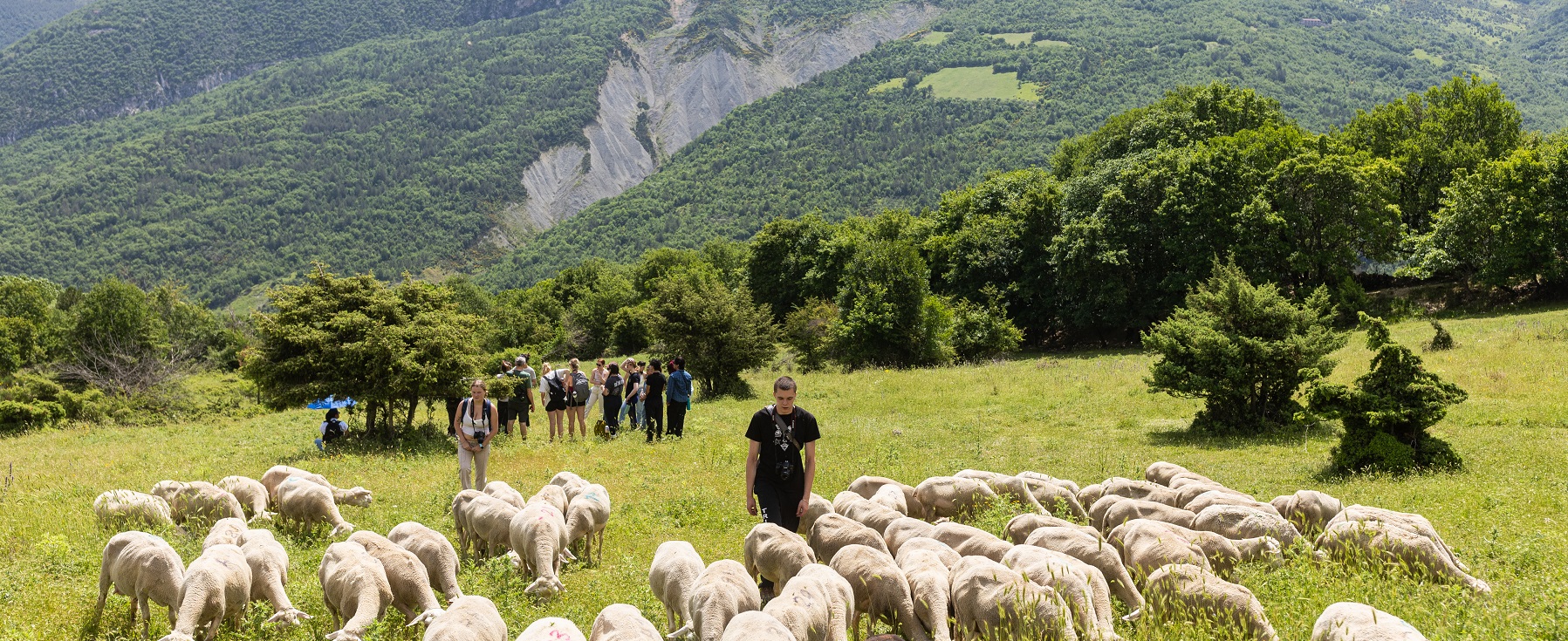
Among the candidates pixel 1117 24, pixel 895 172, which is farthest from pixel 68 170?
pixel 1117 24

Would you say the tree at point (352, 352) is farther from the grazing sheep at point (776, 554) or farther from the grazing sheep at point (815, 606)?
the grazing sheep at point (815, 606)

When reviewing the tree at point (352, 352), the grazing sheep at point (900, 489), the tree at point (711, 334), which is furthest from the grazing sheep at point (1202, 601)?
the tree at point (711, 334)

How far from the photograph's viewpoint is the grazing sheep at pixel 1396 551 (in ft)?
27.4

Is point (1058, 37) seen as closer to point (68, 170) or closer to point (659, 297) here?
point (659, 297)

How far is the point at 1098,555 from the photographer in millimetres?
8422

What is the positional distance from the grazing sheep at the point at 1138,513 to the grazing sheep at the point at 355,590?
8.23m

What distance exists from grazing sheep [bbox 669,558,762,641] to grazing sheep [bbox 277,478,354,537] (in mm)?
6766

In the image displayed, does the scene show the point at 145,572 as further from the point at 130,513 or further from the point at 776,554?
the point at 776,554

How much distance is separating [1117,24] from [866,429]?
182338mm

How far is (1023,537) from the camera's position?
→ 10188 mm

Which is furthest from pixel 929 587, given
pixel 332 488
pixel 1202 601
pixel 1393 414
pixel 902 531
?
pixel 1393 414

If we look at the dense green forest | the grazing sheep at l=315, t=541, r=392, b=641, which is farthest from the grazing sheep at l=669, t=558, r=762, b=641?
the dense green forest

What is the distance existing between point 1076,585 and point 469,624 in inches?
196

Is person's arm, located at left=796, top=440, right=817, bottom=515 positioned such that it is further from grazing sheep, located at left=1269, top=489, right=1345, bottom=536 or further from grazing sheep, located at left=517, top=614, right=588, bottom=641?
grazing sheep, located at left=1269, top=489, right=1345, bottom=536
